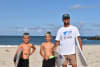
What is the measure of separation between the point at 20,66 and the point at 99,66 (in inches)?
138

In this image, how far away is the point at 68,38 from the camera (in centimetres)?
512

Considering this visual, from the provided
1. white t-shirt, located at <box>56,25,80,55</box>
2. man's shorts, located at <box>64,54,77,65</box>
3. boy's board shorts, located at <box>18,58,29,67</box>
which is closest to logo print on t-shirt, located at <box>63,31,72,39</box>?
white t-shirt, located at <box>56,25,80,55</box>

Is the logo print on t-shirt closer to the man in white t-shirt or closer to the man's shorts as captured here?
the man in white t-shirt

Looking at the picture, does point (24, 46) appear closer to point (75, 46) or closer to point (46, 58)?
point (46, 58)

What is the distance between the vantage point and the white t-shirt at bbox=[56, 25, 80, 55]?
5.08 m

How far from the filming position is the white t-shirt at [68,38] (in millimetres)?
5082

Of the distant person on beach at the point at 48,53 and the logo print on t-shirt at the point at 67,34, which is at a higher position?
the logo print on t-shirt at the point at 67,34

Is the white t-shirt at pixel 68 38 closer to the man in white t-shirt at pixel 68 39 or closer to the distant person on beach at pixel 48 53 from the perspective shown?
the man in white t-shirt at pixel 68 39

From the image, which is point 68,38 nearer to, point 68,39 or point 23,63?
point 68,39

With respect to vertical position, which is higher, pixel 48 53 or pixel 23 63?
pixel 48 53

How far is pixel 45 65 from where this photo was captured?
5.38m

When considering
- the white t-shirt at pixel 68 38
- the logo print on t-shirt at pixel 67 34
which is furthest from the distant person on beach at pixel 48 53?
the logo print on t-shirt at pixel 67 34

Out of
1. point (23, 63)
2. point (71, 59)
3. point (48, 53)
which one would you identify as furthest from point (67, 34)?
point (23, 63)

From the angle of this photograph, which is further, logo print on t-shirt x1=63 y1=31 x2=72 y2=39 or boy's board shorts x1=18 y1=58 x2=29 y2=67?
boy's board shorts x1=18 y1=58 x2=29 y2=67
